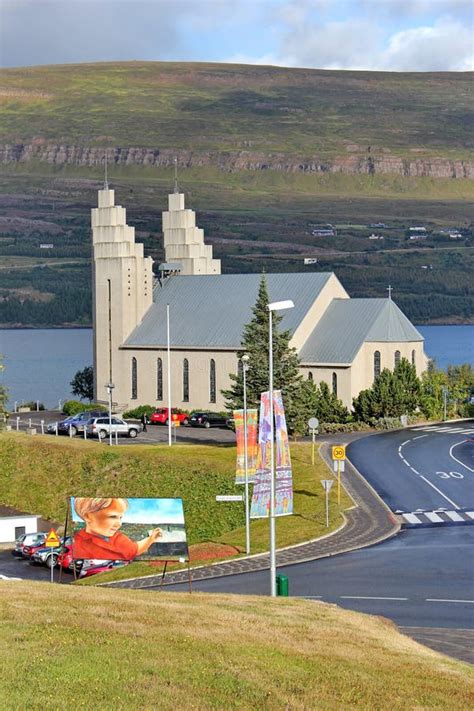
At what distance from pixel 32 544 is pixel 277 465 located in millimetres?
19427

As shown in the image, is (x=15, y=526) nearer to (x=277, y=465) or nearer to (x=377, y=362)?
(x=277, y=465)

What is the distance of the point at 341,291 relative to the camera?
98750mm

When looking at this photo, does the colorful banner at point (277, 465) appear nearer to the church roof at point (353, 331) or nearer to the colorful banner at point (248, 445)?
the colorful banner at point (248, 445)

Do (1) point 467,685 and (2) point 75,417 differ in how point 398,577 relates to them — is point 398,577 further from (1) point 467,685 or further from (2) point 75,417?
(2) point 75,417

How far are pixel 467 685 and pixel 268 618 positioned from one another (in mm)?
5606

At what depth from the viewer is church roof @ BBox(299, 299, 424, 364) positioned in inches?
3612

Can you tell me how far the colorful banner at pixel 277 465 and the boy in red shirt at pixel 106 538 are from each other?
3856 millimetres

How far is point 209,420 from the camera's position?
89188mm

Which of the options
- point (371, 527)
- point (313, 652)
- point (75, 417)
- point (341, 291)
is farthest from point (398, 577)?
point (341, 291)

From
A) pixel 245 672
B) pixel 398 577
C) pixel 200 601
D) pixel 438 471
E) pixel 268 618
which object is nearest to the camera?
pixel 245 672

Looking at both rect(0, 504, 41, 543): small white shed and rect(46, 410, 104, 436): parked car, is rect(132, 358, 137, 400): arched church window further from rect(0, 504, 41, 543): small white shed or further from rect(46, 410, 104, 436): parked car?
rect(0, 504, 41, 543): small white shed

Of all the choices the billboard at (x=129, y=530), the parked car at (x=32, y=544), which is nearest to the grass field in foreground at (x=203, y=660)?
the billboard at (x=129, y=530)

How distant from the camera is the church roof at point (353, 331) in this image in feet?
301

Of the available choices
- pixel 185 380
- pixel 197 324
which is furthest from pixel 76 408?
pixel 197 324
